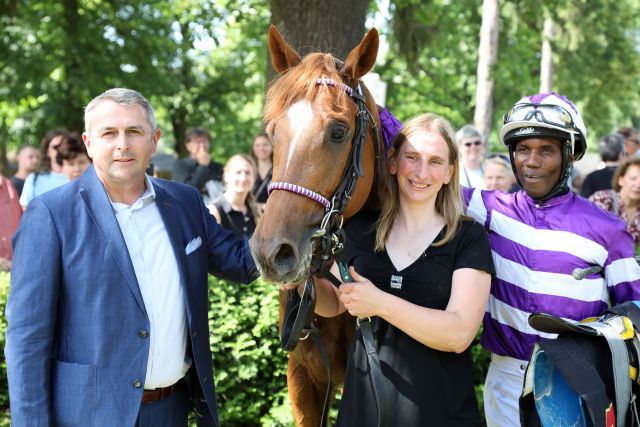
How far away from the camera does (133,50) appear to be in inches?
585

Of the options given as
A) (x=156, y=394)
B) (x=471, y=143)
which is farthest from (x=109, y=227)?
(x=471, y=143)

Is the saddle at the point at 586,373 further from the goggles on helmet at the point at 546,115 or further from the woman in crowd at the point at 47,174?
the woman in crowd at the point at 47,174

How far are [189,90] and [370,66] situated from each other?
1919 centimetres

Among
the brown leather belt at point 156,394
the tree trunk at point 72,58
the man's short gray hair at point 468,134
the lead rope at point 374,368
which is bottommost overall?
the brown leather belt at point 156,394

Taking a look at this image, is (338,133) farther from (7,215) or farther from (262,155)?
(262,155)

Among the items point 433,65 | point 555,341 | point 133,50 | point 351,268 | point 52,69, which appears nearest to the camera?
point 555,341

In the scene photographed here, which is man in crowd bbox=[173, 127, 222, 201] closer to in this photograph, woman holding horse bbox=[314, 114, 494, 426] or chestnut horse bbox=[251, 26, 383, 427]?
chestnut horse bbox=[251, 26, 383, 427]

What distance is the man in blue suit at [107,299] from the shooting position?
7.56 feet

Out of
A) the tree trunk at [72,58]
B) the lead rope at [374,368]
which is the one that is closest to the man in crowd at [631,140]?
the lead rope at [374,368]

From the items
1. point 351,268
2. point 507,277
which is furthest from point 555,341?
point 351,268

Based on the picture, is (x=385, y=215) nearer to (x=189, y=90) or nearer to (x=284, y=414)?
(x=284, y=414)

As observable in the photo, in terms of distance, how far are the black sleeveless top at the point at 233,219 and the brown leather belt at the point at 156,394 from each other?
9.92ft

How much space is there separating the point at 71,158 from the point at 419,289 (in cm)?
432

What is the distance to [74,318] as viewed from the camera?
237cm
